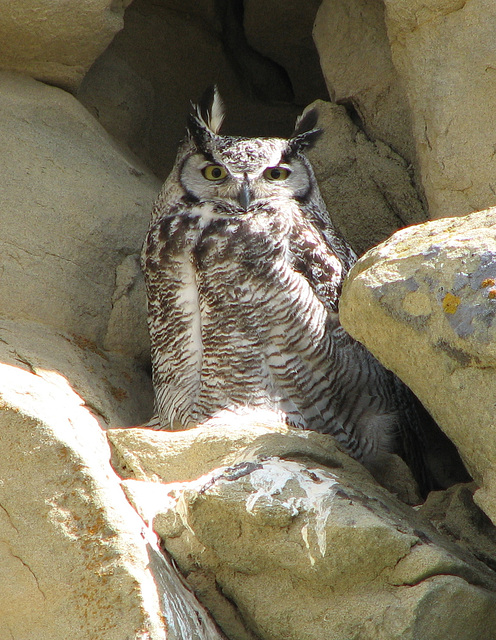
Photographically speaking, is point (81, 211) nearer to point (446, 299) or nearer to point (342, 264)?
point (342, 264)

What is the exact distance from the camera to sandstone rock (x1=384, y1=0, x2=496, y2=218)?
91.4 inches

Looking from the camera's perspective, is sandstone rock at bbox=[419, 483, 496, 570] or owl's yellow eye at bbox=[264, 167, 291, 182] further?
owl's yellow eye at bbox=[264, 167, 291, 182]

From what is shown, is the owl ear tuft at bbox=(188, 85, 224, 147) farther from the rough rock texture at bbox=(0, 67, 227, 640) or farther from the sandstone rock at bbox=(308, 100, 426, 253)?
the sandstone rock at bbox=(308, 100, 426, 253)

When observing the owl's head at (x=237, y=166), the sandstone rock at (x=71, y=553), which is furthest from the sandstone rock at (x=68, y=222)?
the sandstone rock at (x=71, y=553)

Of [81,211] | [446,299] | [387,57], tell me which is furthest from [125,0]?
[446,299]

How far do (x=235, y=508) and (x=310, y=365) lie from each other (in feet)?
2.58

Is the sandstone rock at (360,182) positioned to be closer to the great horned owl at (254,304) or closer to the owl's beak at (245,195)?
the great horned owl at (254,304)

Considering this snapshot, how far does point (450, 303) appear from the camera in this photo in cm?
159

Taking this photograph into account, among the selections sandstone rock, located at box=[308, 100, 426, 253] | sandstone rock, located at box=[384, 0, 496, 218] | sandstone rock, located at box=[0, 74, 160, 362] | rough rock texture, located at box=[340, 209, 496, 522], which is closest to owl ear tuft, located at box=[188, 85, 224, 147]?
sandstone rock, located at box=[0, 74, 160, 362]

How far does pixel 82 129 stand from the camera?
2945mm

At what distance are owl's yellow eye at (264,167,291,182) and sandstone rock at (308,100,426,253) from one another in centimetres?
44

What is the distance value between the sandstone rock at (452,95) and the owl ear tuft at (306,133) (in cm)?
38

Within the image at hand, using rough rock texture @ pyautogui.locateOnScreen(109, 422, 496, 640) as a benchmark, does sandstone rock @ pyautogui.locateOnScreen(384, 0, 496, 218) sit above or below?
above

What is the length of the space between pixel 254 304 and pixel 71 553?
95 centimetres
